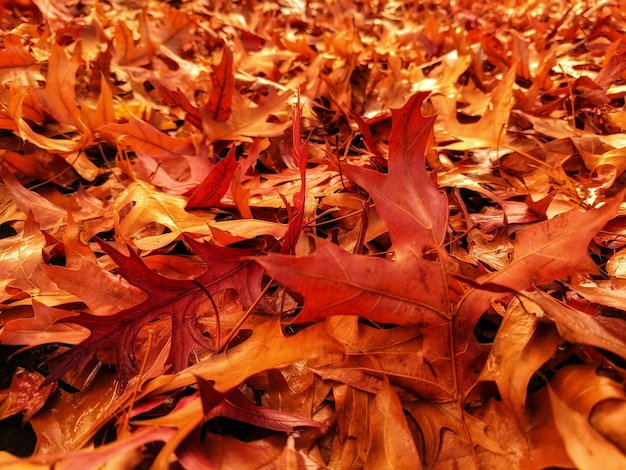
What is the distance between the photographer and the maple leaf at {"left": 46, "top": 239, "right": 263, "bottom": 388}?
0.46m

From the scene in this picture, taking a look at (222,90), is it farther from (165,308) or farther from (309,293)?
(309,293)

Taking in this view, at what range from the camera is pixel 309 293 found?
36 cm

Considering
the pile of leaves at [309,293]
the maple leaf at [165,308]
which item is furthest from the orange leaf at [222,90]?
the maple leaf at [165,308]

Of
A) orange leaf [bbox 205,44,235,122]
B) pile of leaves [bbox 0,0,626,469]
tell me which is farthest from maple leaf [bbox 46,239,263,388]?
orange leaf [bbox 205,44,235,122]

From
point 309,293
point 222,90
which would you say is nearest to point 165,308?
point 309,293

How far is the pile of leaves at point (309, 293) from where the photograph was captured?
38 centimetres

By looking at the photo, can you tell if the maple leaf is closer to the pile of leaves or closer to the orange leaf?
the pile of leaves

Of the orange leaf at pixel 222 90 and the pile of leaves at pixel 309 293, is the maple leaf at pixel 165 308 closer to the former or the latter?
the pile of leaves at pixel 309 293

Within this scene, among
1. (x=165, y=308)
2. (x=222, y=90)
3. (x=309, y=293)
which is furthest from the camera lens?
(x=222, y=90)

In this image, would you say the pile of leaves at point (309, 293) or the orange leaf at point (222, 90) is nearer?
the pile of leaves at point (309, 293)

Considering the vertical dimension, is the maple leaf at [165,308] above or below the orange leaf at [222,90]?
below

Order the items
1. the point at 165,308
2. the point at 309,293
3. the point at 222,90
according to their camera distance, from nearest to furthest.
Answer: the point at 309,293
the point at 165,308
the point at 222,90

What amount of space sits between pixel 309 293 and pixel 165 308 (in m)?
0.22

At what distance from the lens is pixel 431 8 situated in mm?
2100
